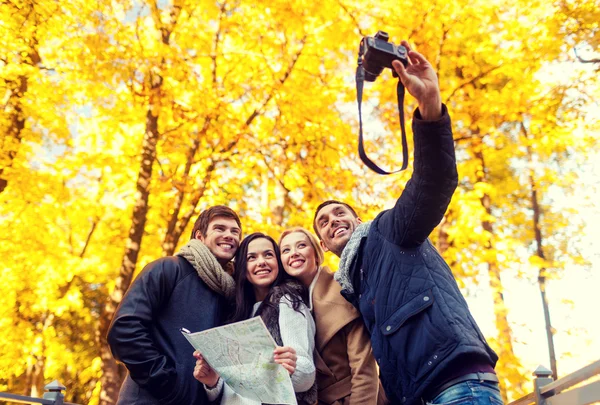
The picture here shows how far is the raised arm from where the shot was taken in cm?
171

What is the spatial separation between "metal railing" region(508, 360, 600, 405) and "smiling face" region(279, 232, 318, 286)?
4.28 feet

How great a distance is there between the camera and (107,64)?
6.06 m

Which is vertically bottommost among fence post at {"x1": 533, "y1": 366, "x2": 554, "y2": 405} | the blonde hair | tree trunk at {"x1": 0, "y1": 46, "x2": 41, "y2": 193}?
fence post at {"x1": 533, "y1": 366, "x2": 554, "y2": 405}

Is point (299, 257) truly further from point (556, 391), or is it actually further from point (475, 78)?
point (475, 78)

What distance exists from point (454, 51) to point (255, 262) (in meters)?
5.55

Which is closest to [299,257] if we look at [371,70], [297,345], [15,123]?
[297,345]

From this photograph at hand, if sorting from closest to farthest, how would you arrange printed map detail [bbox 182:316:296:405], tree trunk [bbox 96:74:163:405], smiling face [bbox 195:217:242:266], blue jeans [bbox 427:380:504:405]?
blue jeans [bbox 427:380:504:405] → printed map detail [bbox 182:316:296:405] → smiling face [bbox 195:217:242:266] → tree trunk [bbox 96:74:163:405]

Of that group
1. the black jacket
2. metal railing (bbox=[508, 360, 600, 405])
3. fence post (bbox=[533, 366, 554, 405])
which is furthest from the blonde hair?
fence post (bbox=[533, 366, 554, 405])

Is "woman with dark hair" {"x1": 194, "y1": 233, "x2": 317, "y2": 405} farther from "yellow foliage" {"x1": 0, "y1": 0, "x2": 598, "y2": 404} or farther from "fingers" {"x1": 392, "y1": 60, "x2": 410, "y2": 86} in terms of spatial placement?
"yellow foliage" {"x1": 0, "y1": 0, "x2": 598, "y2": 404}

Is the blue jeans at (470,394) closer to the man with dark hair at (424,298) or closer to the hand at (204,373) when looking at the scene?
the man with dark hair at (424,298)

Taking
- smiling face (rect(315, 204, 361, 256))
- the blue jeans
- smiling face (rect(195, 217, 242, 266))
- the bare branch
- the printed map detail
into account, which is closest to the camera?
the blue jeans

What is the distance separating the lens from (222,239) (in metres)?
2.91

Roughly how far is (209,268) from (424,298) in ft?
4.30

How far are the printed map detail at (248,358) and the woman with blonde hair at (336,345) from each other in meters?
0.41
